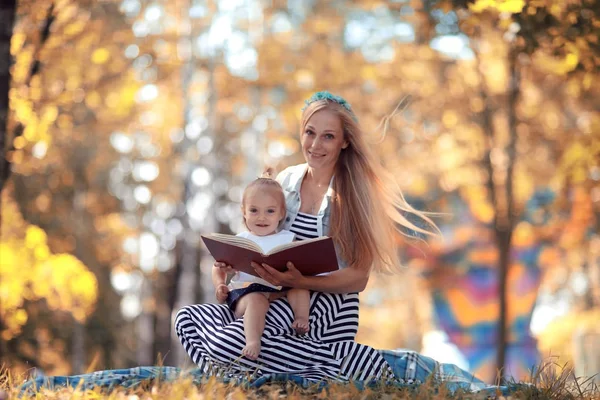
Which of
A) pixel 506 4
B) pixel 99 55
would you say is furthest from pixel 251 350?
pixel 99 55

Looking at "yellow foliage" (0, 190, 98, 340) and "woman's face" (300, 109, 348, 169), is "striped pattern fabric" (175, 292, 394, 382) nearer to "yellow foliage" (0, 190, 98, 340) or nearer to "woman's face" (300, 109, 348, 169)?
"woman's face" (300, 109, 348, 169)

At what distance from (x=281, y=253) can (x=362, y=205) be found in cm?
85

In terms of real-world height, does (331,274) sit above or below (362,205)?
below

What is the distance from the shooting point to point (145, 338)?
16.0 m

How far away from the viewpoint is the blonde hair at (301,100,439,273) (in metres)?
4.62

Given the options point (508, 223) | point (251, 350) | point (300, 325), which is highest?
point (508, 223)

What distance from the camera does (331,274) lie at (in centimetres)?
443

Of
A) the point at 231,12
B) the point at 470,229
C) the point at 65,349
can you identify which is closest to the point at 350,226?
the point at 231,12

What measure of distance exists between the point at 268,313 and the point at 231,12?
1067cm

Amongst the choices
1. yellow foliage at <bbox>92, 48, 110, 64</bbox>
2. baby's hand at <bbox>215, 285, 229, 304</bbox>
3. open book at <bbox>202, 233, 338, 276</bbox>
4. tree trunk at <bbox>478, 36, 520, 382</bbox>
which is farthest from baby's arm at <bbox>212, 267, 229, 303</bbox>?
tree trunk at <bbox>478, 36, 520, 382</bbox>

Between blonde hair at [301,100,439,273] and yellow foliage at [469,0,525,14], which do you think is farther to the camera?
yellow foliage at [469,0,525,14]

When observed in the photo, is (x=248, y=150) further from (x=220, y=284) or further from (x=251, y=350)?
(x=251, y=350)

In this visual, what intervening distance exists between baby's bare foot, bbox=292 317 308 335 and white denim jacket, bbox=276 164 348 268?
0.43 m

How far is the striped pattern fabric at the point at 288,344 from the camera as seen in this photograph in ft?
13.7
